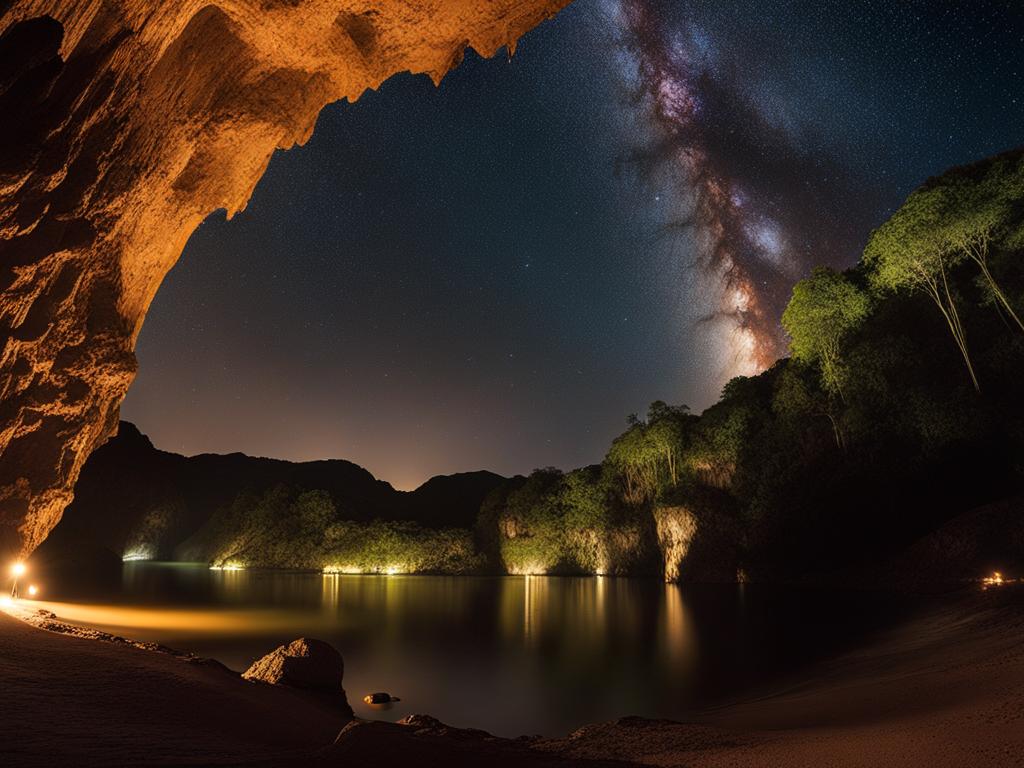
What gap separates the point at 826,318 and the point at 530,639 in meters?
26.3

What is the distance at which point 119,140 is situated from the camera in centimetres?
1085

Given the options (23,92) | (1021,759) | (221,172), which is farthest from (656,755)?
(221,172)

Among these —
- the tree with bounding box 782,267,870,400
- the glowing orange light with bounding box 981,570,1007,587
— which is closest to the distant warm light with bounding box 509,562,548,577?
the tree with bounding box 782,267,870,400

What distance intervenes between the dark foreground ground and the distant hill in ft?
227

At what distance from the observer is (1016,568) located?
2061cm

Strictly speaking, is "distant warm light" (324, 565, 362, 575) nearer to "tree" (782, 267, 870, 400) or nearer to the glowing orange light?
"tree" (782, 267, 870, 400)

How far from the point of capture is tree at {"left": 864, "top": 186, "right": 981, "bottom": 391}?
26.0 metres

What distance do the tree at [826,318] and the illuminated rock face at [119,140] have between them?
91.9 ft

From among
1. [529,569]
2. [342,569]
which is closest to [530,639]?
[529,569]

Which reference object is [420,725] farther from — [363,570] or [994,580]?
[363,570]

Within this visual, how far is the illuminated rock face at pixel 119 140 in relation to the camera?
8312mm

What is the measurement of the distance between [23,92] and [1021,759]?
12427mm

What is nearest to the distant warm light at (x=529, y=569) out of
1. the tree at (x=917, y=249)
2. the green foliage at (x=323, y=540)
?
the green foliage at (x=323, y=540)

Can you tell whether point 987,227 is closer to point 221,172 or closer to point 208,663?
point 221,172
